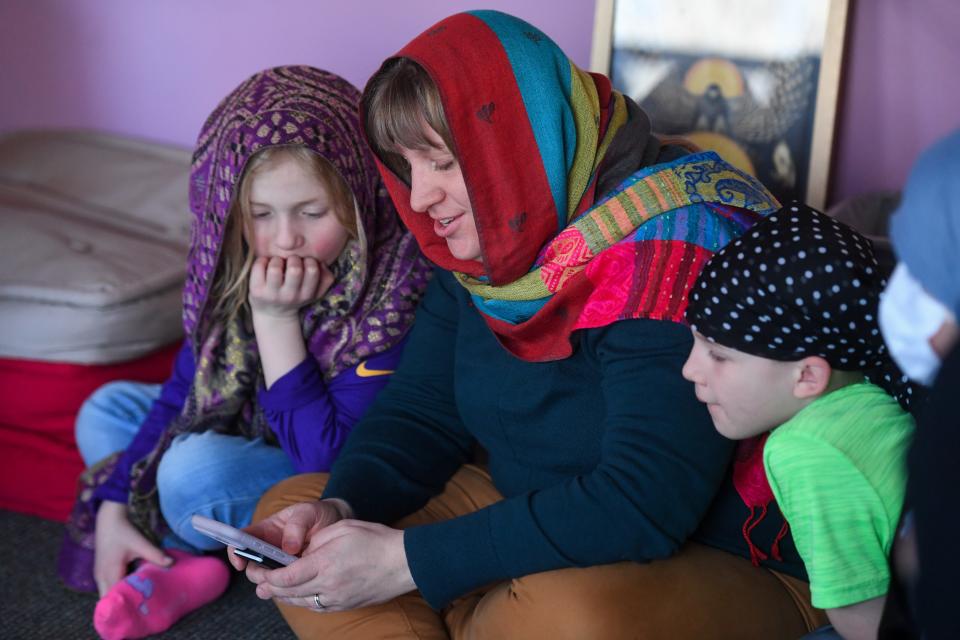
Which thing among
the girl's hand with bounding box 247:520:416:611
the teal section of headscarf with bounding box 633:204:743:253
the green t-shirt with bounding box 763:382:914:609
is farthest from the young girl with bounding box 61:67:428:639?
the green t-shirt with bounding box 763:382:914:609

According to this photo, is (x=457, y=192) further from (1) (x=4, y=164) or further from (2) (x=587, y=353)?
(1) (x=4, y=164)

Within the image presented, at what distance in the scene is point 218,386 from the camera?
6.04 ft

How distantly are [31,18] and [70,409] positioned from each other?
1.38 metres

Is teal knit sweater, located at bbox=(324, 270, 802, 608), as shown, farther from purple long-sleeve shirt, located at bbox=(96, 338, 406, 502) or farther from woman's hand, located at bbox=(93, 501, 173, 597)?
woman's hand, located at bbox=(93, 501, 173, 597)

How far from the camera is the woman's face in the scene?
1351 mm

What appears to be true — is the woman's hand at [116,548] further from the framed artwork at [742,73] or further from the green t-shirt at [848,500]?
the framed artwork at [742,73]

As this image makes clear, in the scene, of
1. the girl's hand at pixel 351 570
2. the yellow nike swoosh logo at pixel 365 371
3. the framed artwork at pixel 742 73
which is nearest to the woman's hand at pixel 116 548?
the yellow nike swoosh logo at pixel 365 371

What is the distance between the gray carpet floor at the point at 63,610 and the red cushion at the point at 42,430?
0.14 meters

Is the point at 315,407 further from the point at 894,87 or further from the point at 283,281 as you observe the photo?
the point at 894,87

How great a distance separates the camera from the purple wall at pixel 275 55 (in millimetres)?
1972

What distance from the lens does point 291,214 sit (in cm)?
167

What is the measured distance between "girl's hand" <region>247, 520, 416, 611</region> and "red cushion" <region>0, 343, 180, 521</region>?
3.17 feet

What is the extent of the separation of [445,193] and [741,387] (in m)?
0.49

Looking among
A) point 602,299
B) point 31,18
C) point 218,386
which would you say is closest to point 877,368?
point 602,299
